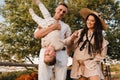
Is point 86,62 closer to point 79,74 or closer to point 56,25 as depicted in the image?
point 79,74

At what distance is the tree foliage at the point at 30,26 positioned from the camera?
29281 mm

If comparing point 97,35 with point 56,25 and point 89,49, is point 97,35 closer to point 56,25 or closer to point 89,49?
point 89,49

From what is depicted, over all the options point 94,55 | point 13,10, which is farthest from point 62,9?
point 13,10

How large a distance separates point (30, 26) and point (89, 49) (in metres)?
25.6

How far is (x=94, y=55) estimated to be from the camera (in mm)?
4449

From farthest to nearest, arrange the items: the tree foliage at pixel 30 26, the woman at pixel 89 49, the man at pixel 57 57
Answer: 1. the tree foliage at pixel 30 26
2. the woman at pixel 89 49
3. the man at pixel 57 57

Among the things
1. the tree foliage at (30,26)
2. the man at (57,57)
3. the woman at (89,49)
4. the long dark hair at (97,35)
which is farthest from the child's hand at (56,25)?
the tree foliage at (30,26)

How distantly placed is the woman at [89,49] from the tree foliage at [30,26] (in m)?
24.2

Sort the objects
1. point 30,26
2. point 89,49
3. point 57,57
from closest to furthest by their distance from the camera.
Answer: point 57,57, point 89,49, point 30,26

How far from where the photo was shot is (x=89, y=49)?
4449mm

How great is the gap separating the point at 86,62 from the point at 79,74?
0.19m

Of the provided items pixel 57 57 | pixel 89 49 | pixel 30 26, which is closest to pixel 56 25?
pixel 57 57

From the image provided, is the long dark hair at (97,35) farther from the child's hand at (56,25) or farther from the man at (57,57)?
the child's hand at (56,25)

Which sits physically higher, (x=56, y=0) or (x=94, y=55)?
(x=56, y=0)
